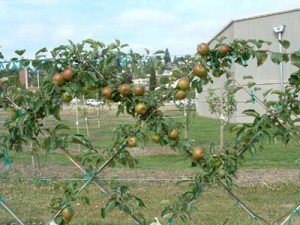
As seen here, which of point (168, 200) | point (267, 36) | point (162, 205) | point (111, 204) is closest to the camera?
point (111, 204)

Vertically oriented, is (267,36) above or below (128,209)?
above

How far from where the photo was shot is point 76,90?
2971 millimetres

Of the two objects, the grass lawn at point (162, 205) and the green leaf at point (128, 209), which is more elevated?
the green leaf at point (128, 209)

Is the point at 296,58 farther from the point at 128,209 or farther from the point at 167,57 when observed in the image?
the point at 128,209

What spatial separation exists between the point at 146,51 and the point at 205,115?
3920cm

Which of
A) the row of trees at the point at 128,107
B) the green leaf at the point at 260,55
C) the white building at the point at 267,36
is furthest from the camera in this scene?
the white building at the point at 267,36

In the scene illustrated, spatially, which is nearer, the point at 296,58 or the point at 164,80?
the point at 296,58

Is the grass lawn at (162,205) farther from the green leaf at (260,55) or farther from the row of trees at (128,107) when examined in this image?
the green leaf at (260,55)

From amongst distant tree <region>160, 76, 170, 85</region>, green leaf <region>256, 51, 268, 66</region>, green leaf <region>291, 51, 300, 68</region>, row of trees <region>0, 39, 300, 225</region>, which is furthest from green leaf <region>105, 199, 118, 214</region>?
green leaf <region>291, 51, 300, 68</region>

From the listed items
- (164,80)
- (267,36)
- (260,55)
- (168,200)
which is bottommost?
(168,200)

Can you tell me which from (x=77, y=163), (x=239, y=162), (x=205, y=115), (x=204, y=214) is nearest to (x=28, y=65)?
(x=77, y=163)

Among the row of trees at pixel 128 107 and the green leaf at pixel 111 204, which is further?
the green leaf at pixel 111 204

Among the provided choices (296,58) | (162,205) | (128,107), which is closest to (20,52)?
(128,107)

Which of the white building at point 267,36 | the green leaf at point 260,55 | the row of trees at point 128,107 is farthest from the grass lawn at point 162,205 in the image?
the white building at point 267,36
